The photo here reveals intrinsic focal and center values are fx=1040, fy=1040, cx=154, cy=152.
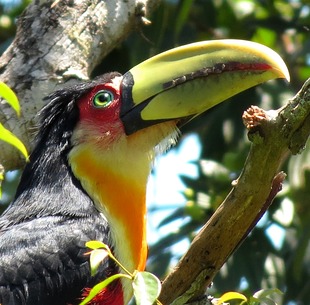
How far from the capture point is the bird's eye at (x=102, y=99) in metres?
6.57

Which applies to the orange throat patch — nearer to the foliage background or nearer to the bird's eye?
the bird's eye

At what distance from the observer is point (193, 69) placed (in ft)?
20.3

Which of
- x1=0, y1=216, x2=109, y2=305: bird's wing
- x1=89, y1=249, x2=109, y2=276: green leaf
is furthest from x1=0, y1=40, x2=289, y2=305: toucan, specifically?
x1=89, y1=249, x2=109, y2=276: green leaf

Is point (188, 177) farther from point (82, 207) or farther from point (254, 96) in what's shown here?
point (82, 207)

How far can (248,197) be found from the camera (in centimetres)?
507

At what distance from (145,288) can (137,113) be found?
241 cm

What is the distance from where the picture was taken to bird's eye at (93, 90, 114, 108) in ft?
21.5

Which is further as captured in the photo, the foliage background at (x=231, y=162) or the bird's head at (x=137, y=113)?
the foliage background at (x=231, y=162)

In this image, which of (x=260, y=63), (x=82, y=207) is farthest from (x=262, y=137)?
(x=82, y=207)

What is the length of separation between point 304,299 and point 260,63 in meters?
2.64

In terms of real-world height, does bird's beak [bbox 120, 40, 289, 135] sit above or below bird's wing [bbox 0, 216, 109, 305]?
above

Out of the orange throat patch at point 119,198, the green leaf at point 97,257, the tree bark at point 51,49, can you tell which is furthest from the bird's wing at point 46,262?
the green leaf at point 97,257

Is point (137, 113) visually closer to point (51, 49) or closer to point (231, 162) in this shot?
point (51, 49)

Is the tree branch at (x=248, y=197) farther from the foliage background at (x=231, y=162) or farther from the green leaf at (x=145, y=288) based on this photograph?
the foliage background at (x=231, y=162)
